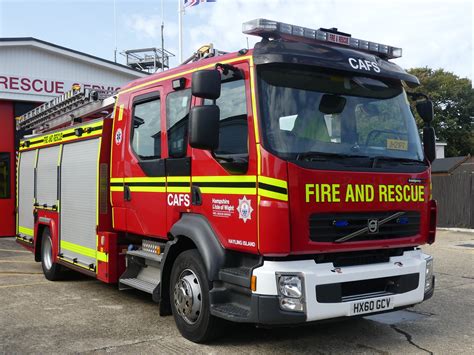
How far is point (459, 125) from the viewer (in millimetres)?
49156

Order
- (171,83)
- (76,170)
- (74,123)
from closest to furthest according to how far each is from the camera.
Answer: (171,83) → (76,170) → (74,123)

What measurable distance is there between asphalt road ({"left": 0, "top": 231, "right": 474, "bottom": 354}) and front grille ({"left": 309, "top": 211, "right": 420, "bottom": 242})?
1.12 m

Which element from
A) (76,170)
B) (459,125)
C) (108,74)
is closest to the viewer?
(76,170)

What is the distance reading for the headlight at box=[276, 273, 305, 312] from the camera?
13.9 feet

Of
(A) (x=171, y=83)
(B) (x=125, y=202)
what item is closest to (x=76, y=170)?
(B) (x=125, y=202)

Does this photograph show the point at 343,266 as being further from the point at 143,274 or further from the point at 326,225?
the point at 143,274

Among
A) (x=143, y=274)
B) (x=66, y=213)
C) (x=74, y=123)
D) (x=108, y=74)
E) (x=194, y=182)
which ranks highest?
(x=108, y=74)

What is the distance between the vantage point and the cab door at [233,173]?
Answer: 4.45m

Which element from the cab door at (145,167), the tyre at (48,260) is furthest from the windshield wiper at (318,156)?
the tyre at (48,260)

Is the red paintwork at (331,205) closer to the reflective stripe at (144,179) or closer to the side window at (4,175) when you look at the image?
the reflective stripe at (144,179)

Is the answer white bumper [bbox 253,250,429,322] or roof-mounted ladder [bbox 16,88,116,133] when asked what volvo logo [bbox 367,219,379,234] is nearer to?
white bumper [bbox 253,250,429,322]

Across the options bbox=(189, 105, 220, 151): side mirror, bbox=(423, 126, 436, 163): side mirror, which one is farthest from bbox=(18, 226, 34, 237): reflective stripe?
bbox=(423, 126, 436, 163): side mirror

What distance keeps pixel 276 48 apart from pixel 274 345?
9.20 feet

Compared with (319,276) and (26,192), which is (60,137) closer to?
(26,192)
